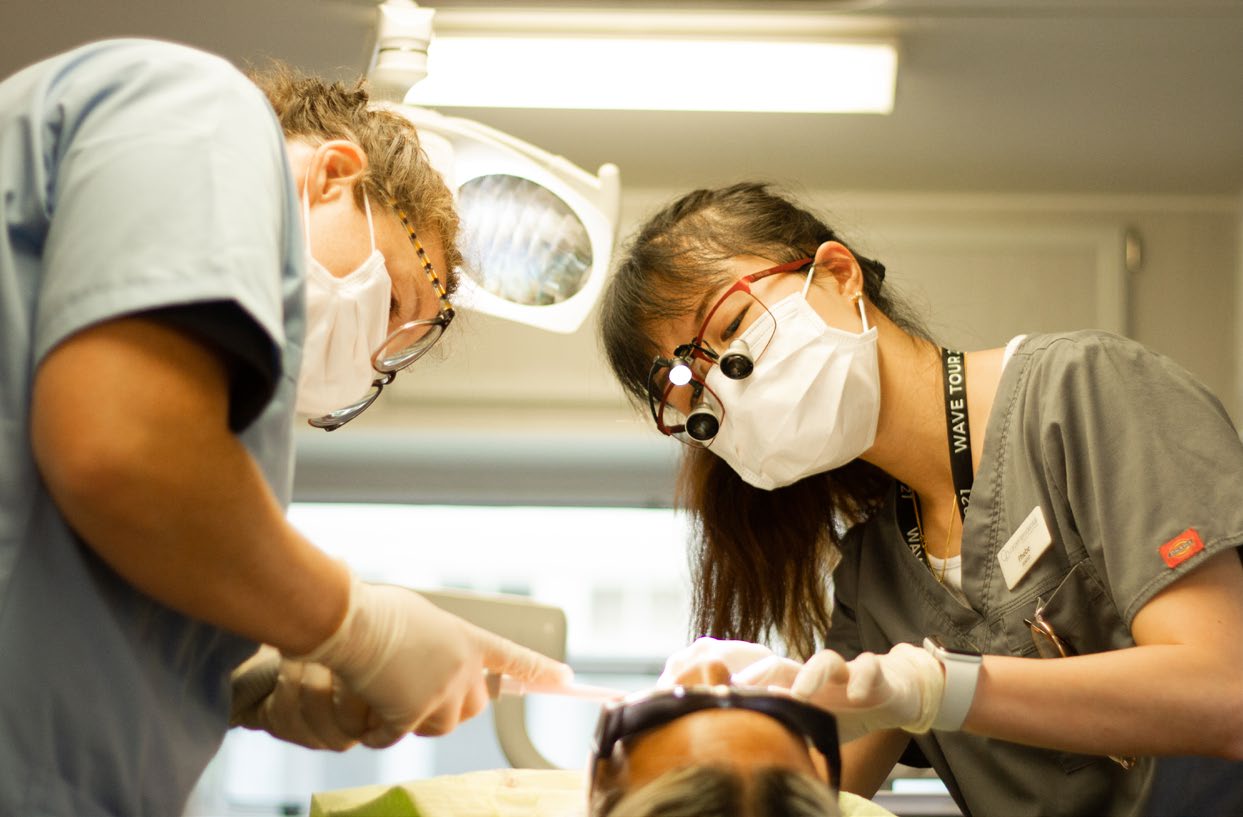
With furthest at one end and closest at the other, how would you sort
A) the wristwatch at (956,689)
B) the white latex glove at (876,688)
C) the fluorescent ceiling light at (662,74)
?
the fluorescent ceiling light at (662,74)
the wristwatch at (956,689)
the white latex glove at (876,688)

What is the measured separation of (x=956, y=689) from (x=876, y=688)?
14 centimetres

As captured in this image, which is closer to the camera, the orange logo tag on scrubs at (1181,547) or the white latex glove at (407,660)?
the white latex glove at (407,660)

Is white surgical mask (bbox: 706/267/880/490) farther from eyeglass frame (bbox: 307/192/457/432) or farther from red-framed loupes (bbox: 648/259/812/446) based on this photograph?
eyeglass frame (bbox: 307/192/457/432)

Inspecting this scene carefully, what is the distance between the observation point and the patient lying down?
3.18 ft

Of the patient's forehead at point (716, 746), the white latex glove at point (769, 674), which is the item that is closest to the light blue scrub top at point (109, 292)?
the patient's forehead at point (716, 746)

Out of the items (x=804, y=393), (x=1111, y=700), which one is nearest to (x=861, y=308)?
(x=804, y=393)

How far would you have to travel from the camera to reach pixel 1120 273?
338 centimetres

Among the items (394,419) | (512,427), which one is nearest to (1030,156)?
(512,427)

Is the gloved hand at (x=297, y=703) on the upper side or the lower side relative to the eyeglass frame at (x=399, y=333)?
lower

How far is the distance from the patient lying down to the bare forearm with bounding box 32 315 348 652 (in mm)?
318

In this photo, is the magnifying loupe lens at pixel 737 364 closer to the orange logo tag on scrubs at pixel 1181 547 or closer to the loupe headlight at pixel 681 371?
the loupe headlight at pixel 681 371

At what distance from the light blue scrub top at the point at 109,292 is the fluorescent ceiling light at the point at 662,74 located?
159 cm

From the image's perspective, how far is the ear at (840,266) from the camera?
6.41ft

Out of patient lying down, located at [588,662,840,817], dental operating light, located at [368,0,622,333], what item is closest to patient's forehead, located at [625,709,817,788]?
patient lying down, located at [588,662,840,817]
